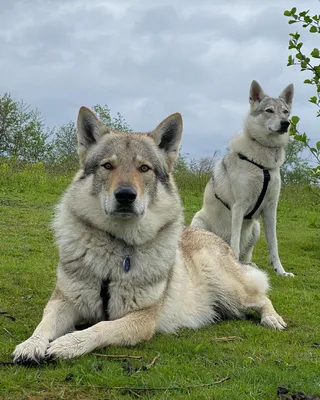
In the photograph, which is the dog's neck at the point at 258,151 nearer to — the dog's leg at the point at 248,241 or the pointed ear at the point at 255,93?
the pointed ear at the point at 255,93

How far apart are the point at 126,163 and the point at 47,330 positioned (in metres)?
1.39

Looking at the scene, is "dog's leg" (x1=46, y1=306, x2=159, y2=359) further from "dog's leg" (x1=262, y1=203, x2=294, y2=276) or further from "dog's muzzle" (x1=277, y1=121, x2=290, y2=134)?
"dog's muzzle" (x1=277, y1=121, x2=290, y2=134)

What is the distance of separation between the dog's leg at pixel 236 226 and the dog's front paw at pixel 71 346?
15.9ft

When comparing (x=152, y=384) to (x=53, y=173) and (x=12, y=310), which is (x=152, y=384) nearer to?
(x=12, y=310)

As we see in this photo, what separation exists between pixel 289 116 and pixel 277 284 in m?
2.90

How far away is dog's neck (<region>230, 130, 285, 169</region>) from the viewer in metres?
8.34

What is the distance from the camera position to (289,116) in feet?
28.1

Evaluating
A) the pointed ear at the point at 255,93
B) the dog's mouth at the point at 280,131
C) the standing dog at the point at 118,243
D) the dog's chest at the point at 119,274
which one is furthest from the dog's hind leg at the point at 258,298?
the pointed ear at the point at 255,93

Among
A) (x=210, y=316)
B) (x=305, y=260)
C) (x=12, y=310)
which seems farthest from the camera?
(x=305, y=260)

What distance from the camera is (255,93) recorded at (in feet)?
28.2

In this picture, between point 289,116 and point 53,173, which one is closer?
point 289,116

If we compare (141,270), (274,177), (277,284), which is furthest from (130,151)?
(274,177)

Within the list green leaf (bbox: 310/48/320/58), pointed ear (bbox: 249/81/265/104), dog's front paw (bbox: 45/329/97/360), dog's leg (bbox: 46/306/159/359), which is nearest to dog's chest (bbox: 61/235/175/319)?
dog's leg (bbox: 46/306/159/359)

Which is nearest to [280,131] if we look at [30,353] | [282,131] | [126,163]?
[282,131]
